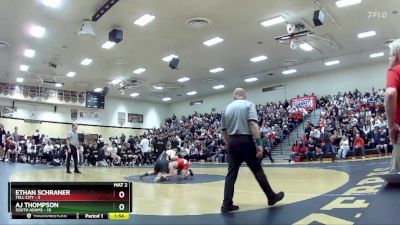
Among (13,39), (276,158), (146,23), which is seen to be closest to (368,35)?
(276,158)

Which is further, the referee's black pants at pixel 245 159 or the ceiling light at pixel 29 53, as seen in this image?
the ceiling light at pixel 29 53

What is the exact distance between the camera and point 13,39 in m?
15.1

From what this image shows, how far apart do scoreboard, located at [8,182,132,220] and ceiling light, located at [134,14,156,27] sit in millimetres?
10467

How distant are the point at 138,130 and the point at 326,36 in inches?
850

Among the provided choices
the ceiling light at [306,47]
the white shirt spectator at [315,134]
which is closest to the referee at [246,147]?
the white shirt spectator at [315,134]

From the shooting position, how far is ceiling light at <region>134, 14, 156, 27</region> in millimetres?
12531

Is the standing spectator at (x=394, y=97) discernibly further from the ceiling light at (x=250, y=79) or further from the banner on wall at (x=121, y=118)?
the banner on wall at (x=121, y=118)

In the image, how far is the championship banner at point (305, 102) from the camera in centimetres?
2324

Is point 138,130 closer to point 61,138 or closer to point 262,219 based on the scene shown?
point 61,138

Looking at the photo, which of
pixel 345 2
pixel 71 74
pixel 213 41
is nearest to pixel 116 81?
pixel 71 74

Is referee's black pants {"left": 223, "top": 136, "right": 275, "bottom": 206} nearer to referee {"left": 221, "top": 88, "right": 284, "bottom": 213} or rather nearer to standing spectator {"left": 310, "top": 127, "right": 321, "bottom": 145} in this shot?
referee {"left": 221, "top": 88, "right": 284, "bottom": 213}

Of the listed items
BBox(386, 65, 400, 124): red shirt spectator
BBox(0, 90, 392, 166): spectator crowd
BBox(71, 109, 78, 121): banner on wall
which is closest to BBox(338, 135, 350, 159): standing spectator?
BBox(0, 90, 392, 166): spectator crowd

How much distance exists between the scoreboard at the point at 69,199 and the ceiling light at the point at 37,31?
1261 centimetres

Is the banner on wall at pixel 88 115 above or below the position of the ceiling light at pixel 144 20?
below
